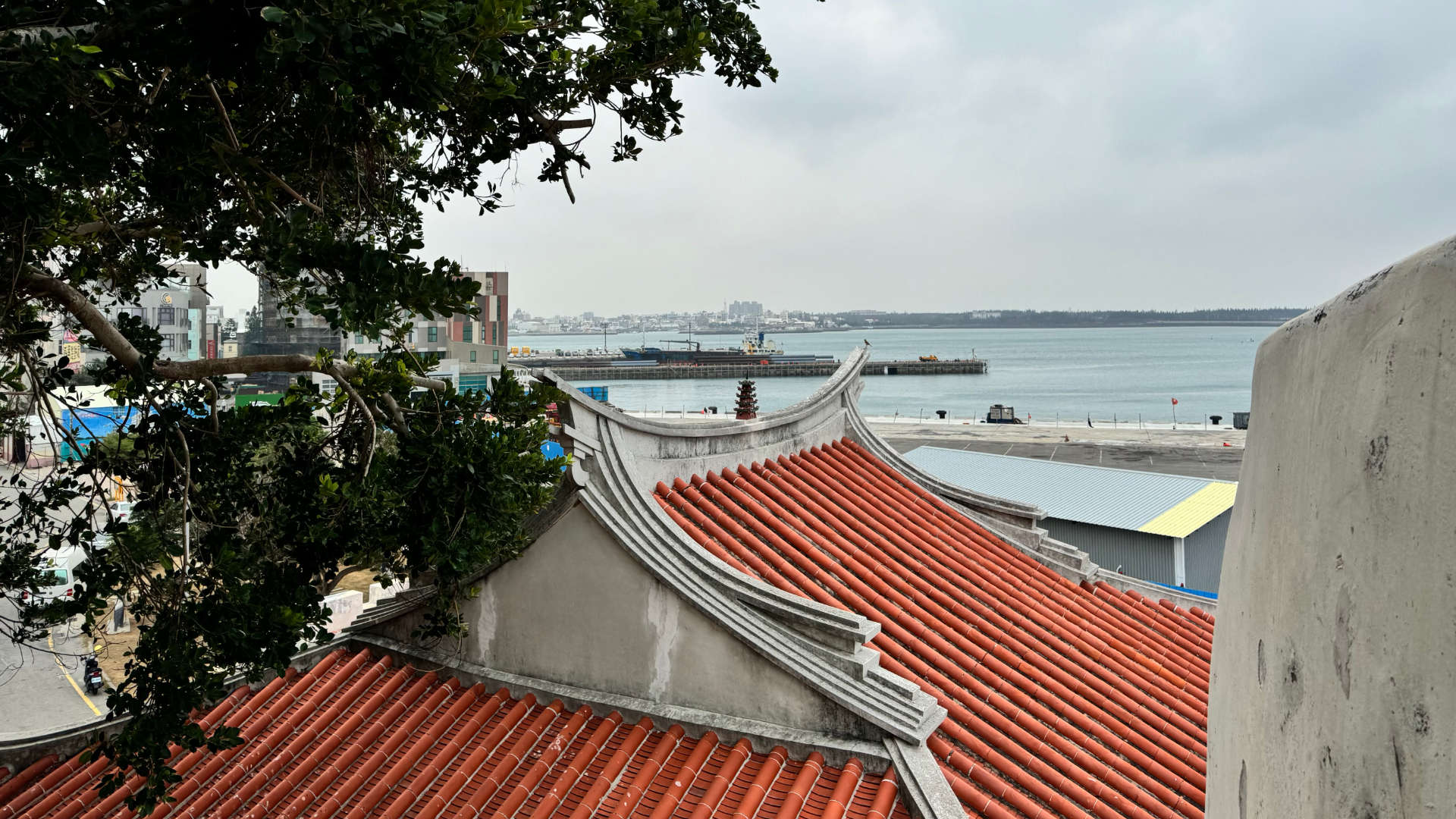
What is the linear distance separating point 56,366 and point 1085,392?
13799 cm

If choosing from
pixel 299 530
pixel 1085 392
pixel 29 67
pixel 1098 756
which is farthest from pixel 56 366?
pixel 1085 392

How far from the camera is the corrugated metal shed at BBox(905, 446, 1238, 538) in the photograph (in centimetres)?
2444

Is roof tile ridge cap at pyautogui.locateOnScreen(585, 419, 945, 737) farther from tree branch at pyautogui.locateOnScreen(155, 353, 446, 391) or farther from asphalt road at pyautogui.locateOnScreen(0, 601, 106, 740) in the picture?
asphalt road at pyautogui.locateOnScreen(0, 601, 106, 740)

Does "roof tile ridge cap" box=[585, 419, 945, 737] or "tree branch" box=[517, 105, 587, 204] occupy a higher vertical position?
"tree branch" box=[517, 105, 587, 204]

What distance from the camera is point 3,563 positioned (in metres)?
7.07

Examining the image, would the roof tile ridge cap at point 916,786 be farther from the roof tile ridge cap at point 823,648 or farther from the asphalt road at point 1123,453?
the asphalt road at point 1123,453

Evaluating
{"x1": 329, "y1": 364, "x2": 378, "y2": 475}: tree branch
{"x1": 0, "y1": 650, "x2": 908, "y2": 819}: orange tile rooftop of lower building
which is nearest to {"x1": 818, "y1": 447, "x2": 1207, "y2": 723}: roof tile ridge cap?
{"x1": 0, "y1": 650, "x2": 908, "y2": 819}: orange tile rooftop of lower building

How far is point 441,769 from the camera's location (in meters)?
7.73

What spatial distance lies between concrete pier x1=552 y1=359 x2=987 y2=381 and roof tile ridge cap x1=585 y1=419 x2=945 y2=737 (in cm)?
14735

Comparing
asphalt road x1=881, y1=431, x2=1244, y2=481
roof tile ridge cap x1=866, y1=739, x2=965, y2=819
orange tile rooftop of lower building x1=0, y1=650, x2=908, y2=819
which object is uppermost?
roof tile ridge cap x1=866, y1=739, x2=965, y2=819

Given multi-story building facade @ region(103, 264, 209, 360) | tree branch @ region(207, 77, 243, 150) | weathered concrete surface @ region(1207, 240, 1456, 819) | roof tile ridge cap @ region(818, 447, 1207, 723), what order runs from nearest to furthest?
weathered concrete surface @ region(1207, 240, 1456, 819) < tree branch @ region(207, 77, 243, 150) < roof tile ridge cap @ region(818, 447, 1207, 723) < multi-story building facade @ region(103, 264, 209, 360)

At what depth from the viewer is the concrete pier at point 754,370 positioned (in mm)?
159375

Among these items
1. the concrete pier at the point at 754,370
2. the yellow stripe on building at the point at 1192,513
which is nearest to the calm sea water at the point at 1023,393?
the concrete pier at the point at 754,370

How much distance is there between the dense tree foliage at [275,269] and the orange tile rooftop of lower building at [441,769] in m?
1.05
